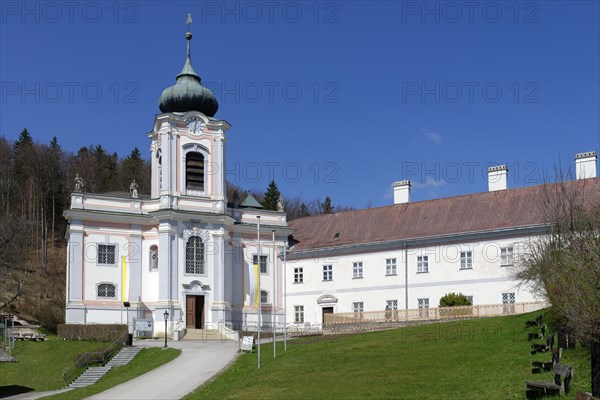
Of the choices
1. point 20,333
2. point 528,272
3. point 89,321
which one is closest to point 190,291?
point 89,321

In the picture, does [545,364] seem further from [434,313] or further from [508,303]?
[508,303]

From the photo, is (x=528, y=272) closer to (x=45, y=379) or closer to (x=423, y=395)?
(x=423, y=395)

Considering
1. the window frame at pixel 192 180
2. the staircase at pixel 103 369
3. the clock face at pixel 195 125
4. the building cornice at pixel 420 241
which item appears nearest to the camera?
the staircase at pixel 103 369

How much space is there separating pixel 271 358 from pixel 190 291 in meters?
16.8

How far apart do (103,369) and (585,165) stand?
27.7 meters

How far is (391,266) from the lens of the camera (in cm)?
4925

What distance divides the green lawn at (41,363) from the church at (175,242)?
3323 mm

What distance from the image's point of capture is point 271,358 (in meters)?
33.9

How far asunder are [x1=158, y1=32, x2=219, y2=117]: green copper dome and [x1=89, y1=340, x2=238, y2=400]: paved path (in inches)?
655

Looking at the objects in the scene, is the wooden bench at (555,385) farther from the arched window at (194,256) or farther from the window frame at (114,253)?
the window frame at (114,253)

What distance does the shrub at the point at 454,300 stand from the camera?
44625mm

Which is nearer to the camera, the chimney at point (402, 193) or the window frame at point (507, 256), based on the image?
the window frame at point (507, 256)

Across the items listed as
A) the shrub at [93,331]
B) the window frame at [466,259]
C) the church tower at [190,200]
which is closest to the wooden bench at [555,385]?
the window frame at [466,259]

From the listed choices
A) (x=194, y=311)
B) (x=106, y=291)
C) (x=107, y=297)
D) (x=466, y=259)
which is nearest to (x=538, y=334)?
(x=466, y=259)
